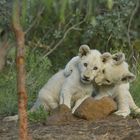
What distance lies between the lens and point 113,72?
7.62 metres

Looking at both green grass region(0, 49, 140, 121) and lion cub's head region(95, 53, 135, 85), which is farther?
green grass region(0, 49, 140, 121)

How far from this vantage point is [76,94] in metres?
7.73

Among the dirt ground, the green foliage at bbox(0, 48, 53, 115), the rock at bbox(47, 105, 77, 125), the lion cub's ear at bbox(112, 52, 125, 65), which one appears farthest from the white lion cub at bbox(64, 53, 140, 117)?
the green foliage at bbox(0, 48, 53, 115)

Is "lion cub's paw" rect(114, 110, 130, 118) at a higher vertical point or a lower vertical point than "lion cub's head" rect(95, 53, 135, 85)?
lower

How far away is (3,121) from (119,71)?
1410 mm

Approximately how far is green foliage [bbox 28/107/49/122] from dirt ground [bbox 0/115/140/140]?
0.14 m

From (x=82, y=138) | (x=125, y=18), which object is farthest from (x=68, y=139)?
(x=125, y=18)

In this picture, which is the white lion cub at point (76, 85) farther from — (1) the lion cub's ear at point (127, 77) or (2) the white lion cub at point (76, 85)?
(1) the lion cub's ear at point (127, 77)

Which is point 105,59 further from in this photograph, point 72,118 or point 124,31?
point 124,31

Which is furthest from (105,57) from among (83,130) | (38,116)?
(83,130)

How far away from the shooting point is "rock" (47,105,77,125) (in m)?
A: 7.15

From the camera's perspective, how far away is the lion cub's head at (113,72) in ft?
25.0

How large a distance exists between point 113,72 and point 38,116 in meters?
0.98

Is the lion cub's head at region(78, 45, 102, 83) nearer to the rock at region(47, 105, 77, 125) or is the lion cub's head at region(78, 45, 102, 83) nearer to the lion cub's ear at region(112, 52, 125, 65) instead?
the lion cub's ear at region(112, 52, 125, 65)
